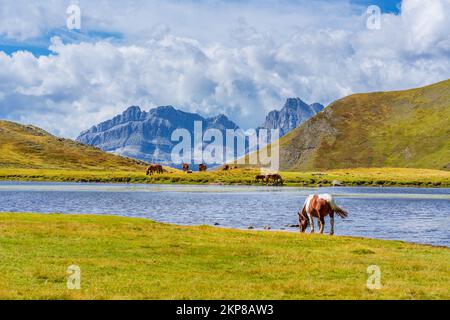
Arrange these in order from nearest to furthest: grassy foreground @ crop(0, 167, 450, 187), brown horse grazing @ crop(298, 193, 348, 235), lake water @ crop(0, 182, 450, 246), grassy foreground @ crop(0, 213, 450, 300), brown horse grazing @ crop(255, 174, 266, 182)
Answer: grassy foreground @ crop(0, 213, 450, 300), brown horse grazing @ crop(298, 193, 348, 235), lake water @ crop(0, 182, 450, 246), brown horse grazing @ crop(255, 174, 266, 182), grassy foreground @ crop(0, 167, 450, 187)

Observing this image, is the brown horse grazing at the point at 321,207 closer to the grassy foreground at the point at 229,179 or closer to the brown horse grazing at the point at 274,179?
the grassy foreground at the point at 229,179

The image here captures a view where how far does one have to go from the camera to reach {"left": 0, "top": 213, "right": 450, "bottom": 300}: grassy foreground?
20.9 metres

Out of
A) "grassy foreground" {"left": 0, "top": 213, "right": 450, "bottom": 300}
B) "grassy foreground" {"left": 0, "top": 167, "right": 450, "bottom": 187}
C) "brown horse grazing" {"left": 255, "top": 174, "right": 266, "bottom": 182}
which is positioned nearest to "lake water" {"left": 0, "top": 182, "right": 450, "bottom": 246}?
"grassy foreground" {"left": 0, "top": 213, "right": 450, "bottom": 300}

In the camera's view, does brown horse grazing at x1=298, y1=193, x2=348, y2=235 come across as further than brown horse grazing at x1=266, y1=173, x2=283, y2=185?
No

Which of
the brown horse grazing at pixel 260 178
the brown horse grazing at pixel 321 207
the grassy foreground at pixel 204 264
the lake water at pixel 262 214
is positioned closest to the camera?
the grassy foreground at pixel 204 264

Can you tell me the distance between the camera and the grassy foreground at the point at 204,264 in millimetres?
20859

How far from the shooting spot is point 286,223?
6144 centimetres

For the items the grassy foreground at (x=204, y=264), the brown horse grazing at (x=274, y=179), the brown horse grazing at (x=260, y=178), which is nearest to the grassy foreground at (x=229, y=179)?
the brown horse grazing at (x=260, y=178)

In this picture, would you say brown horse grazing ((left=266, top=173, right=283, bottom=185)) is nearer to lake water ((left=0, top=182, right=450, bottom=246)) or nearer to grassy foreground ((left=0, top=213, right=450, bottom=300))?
lake water ((left=0, top=182, right=450, bottom=246))

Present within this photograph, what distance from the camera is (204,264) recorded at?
28.1 meters

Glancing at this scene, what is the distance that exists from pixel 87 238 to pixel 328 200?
2060 cm

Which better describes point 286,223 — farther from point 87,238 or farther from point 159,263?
point 159,263

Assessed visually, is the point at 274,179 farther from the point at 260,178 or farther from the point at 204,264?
the point at 204,264
